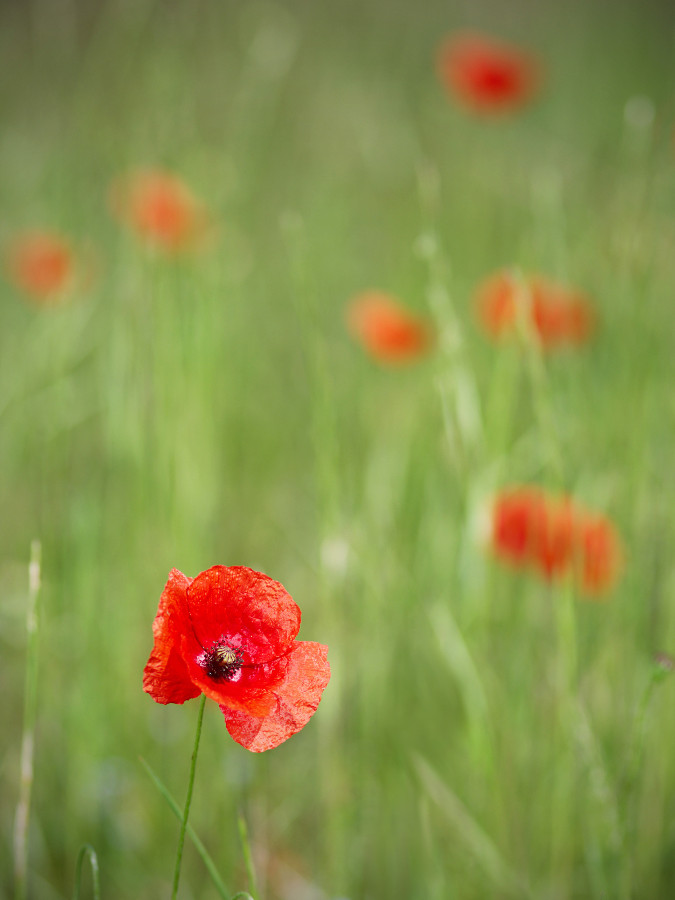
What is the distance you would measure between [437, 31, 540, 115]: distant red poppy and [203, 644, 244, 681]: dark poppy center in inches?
57.4

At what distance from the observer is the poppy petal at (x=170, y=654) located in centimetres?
27

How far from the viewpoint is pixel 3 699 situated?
93 cm

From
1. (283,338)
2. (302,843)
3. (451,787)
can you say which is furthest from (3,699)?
(283,338)

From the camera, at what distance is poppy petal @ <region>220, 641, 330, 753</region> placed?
10.9 inches

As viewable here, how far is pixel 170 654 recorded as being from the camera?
0.90 feet

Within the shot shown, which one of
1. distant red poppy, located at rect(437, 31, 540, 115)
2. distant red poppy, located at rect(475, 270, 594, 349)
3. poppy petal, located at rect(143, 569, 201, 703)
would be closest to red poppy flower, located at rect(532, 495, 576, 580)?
distant red poppy, located at rect(475, 270, 594, 349)

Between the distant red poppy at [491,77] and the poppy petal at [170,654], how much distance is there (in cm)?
147

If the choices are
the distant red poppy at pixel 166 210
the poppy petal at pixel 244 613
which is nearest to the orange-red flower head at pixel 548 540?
the poppy petal at pixel 244 613

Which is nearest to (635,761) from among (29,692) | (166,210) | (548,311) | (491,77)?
(29,692)

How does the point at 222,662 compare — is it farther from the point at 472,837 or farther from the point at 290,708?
the point at 472,837

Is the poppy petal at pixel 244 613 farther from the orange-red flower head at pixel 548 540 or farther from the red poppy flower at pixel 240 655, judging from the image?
the orange-red flower head at pixel 548 540

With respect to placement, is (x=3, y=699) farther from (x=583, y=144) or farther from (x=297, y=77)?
(x=297, y=77)

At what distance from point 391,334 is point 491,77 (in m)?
0.72

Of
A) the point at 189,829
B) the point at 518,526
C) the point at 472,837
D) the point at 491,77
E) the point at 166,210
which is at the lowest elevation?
the point at 472,837
